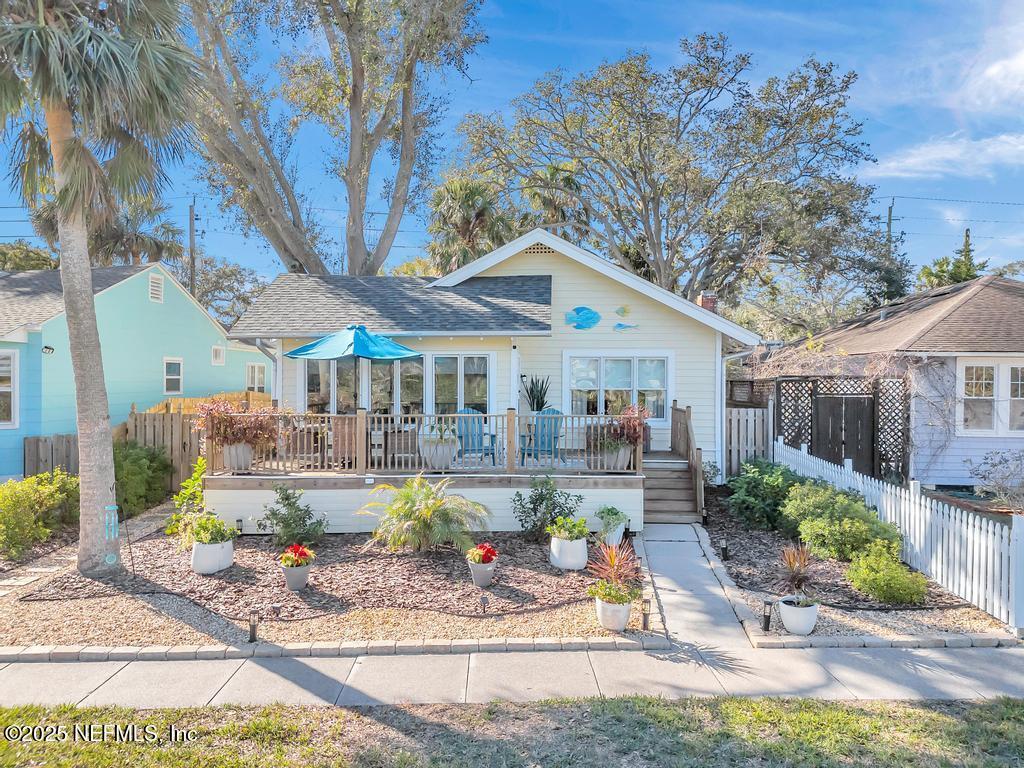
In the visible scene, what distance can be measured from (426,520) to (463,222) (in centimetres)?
A: 1397

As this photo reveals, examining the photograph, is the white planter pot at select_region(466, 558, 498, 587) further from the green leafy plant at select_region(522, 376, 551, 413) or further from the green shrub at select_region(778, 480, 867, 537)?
Result: the green leafy plant at select_region(522, 376, 551, 413)

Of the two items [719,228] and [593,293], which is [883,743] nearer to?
[593,293]

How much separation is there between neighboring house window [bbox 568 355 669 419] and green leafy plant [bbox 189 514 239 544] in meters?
7.37

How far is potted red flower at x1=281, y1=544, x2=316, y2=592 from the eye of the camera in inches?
268

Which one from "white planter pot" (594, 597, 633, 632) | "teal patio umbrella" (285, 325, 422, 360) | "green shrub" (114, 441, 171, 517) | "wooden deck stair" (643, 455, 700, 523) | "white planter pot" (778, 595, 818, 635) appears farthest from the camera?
"green shrub" (114, 441, 171, 517)

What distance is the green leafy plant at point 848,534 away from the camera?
766 cm

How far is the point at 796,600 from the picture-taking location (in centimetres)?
578

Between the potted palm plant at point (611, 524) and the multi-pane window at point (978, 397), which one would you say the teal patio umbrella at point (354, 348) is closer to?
the potted palm plant at point (611, 524)

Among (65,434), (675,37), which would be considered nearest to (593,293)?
(65,434)

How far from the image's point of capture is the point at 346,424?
9.52 metres

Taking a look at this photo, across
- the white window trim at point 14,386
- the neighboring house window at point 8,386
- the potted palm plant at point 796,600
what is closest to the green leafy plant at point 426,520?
the potted palm plant at point 796,600

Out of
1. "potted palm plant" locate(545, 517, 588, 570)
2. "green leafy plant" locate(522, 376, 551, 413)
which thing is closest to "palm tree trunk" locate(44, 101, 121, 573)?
"potted palm plant" locate(545, 517, 588, 570)

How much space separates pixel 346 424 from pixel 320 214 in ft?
58.1

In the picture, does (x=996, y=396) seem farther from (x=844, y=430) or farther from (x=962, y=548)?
(x=962, y=548)
